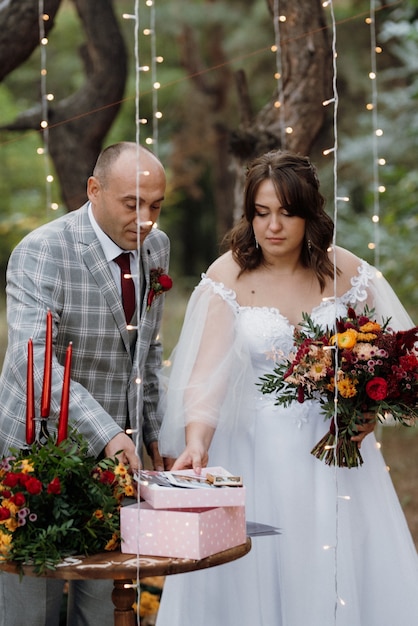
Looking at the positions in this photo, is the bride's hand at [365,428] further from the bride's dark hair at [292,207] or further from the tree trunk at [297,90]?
the tree trunk at [297,90]

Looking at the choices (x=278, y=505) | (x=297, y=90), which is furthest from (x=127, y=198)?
(x=297, y=90)

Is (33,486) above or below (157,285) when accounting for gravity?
below

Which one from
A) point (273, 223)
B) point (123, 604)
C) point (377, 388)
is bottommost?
point (123, 604)

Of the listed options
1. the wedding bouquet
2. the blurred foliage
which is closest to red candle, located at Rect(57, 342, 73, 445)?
the wedding bouquet

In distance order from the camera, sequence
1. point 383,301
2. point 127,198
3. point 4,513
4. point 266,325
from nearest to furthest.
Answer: point 4,513 → point 127,198 → point 266,325 → point 383,301

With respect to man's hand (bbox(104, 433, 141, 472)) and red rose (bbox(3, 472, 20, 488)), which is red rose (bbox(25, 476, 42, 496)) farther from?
man's hand (bbox(104, 433, 141, 472))

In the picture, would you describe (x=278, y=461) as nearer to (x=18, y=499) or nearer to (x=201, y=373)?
(x=201, y=373)

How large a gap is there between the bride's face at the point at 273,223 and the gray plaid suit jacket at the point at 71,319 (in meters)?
0.41

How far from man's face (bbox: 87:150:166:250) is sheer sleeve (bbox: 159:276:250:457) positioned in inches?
14.8

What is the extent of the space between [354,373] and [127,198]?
0.89 m

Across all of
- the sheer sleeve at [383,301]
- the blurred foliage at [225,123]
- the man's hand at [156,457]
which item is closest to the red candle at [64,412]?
the man's hand at [156,457]

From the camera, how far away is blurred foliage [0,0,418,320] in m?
7.72

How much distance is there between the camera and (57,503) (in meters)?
2.44

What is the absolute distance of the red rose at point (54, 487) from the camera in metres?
2.41
